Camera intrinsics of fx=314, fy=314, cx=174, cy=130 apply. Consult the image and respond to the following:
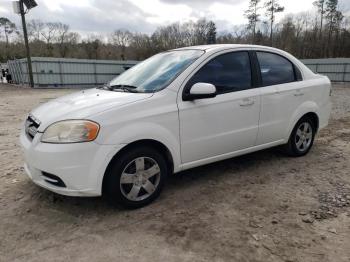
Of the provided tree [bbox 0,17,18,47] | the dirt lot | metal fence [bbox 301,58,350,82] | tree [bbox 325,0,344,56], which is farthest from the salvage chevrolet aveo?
tree [bbox 0,17,18,47]

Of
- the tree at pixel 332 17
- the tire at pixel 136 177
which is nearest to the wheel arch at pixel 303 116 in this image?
the tire at pixel 136 177

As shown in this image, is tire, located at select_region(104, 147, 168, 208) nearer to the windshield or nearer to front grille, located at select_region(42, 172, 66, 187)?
front grille, located at select_region(42, 172, 66, 187)

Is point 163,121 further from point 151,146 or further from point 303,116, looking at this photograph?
point 303,116

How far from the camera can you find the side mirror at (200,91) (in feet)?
11.2

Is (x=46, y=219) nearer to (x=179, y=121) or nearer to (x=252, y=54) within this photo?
(x=179, y=121)

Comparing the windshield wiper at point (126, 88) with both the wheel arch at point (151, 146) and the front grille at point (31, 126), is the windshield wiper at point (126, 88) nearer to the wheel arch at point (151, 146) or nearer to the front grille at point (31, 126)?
the wheel arch at point (151, 146)

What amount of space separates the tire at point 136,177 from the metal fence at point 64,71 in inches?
885

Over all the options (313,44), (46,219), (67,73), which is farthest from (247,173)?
(313,44)

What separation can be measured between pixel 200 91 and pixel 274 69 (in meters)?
1.65

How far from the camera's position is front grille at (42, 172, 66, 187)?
3033mm

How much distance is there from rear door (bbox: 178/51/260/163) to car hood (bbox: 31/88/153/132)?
59 centimetres

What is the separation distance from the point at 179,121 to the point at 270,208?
1350 millimetres

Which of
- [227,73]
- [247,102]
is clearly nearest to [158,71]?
[227,73]

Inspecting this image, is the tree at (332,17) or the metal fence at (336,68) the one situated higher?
the tree at (332,17)
